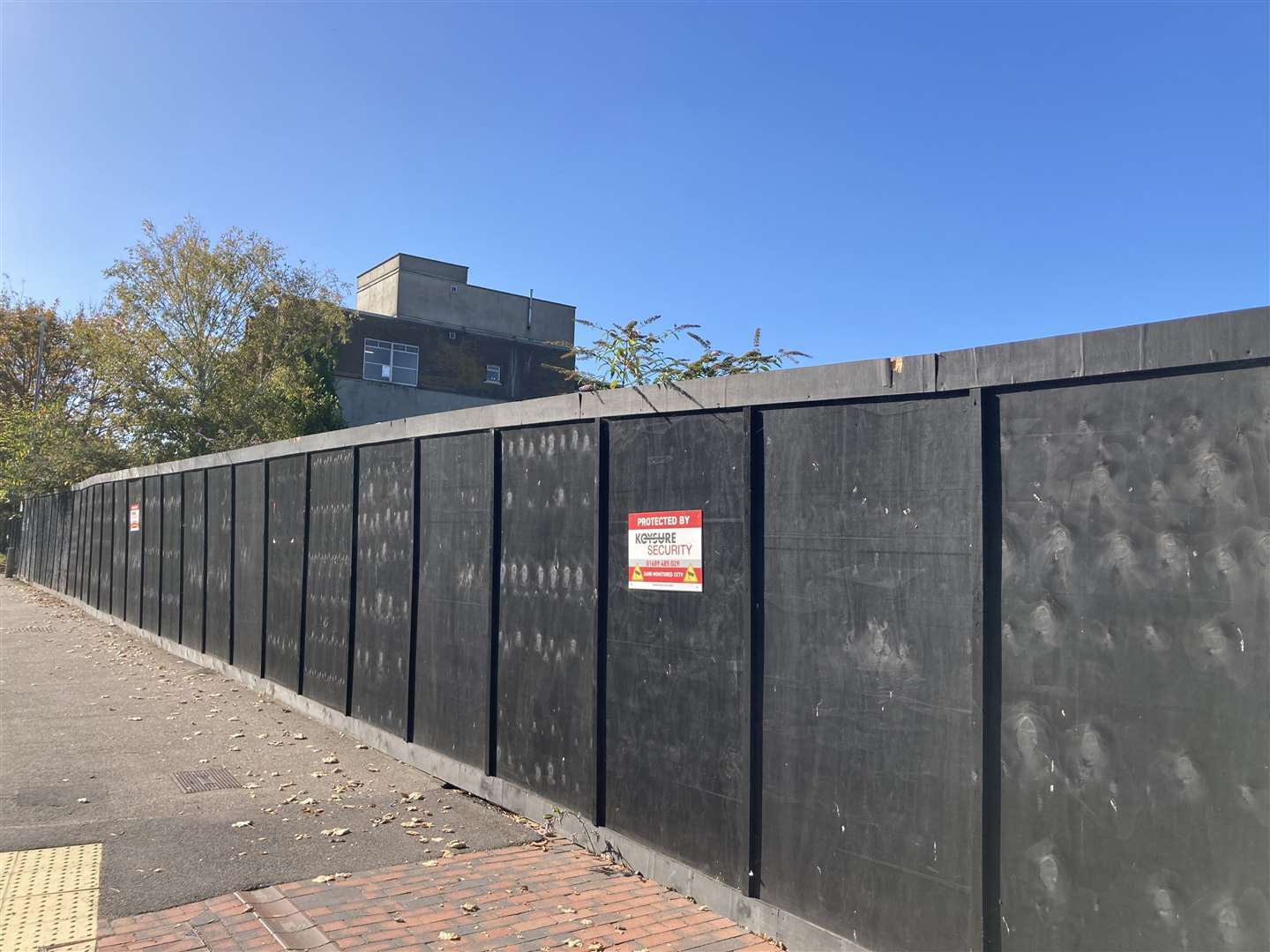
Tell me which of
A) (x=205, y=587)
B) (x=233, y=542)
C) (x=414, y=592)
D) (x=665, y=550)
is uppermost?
(x=665, y=550)

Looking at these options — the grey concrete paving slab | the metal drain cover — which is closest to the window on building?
the grey concrete paving slab

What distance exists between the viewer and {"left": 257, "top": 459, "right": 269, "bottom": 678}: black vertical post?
11.4 metres

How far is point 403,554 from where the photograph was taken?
8.47m

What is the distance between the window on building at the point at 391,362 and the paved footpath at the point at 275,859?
35.2 m

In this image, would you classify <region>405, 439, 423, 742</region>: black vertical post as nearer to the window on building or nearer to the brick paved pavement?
the brick paved pavement

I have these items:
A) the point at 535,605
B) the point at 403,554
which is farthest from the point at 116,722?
the point at 535,605

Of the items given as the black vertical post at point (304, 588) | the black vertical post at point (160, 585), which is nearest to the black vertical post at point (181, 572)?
the black vertical post at point (160, 585)

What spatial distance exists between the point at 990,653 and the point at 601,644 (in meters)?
2.68

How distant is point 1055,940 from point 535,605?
3887 millimetres

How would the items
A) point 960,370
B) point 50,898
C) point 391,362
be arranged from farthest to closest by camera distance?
1. point 391,362
2. point 50,898
3. point 960,370

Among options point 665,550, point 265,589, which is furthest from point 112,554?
point 665,550

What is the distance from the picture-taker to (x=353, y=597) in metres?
9.28

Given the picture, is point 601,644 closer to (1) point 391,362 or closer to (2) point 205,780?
(2) point 205,780

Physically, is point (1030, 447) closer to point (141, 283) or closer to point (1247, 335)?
point (1247, 335)
